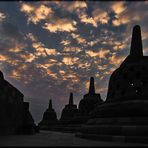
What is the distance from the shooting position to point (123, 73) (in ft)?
63.2

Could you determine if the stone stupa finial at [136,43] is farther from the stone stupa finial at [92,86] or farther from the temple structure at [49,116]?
the temple structure at [49,116]

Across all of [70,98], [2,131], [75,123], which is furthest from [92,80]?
[2,131]

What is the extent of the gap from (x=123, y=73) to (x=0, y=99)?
9.86 meters

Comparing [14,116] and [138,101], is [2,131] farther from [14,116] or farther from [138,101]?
[138,101]

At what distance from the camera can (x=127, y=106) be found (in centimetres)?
1694

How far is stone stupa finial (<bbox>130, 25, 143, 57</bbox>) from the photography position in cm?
2000

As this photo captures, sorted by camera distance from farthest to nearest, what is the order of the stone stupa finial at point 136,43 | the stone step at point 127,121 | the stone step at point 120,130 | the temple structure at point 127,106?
the stone stupa finial at point 136,43, the stone step at point 127,121, the temple structure at point 127,106, the stone step at point 120,130

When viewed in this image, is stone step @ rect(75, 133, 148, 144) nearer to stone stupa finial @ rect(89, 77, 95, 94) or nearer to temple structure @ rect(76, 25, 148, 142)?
temple structure @ rect(76, 25, 148, 142)

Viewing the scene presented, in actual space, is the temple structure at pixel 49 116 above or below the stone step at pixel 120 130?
above

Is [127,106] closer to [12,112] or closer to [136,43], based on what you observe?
[136,43]

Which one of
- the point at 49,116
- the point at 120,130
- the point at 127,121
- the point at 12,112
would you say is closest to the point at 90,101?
the point at 49,116

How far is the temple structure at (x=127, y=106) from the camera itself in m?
15.0

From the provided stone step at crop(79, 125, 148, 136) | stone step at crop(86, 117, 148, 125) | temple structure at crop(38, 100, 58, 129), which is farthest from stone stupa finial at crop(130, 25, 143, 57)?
temple structure at crop(38, 100, 58, 129)

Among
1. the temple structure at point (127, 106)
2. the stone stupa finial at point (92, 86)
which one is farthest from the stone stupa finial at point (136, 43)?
the stone stupa finial at point (92, 86)
